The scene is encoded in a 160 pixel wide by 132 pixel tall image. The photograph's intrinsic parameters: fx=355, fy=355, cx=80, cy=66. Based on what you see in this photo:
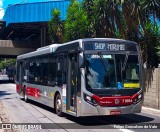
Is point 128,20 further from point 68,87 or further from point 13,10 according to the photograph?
point 13,10

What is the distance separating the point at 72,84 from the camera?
12.5 metres

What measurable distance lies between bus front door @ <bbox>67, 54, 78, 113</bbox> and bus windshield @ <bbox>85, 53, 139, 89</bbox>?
77 centimetres

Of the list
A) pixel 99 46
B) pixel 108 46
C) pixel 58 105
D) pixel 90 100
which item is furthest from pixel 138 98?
pixel 58 105

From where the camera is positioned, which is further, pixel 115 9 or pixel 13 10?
pixel 13 10

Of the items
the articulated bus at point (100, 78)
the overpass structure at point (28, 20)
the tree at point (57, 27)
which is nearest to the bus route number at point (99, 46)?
the articulated bus at point (100, 78)

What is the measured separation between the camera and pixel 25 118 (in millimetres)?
13562

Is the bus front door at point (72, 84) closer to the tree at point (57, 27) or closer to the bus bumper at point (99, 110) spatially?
the bus bumper at point (99, 110)

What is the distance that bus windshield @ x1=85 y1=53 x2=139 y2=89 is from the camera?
11516 millimetres

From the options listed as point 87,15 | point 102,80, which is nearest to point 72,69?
point 102,80

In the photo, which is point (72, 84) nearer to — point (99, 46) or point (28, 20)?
point (99, 46)

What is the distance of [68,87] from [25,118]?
2258 mm

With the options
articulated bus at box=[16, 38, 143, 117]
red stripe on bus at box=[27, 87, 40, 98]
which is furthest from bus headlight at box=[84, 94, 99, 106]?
red stripe on bus at box=[27, 87, 40, 98]

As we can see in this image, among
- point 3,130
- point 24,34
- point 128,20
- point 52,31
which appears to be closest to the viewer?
point 3,130

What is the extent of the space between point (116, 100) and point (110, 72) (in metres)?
0.94
